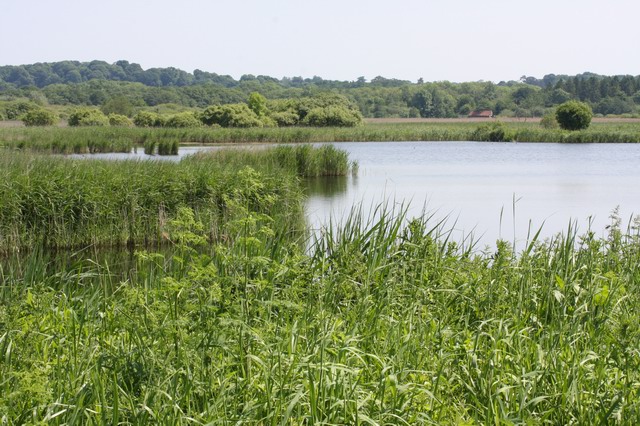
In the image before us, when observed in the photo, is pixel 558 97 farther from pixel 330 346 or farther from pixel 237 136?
pixel 330 346

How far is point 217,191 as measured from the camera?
41.3ft

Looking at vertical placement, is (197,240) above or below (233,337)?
above

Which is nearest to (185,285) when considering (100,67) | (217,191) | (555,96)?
(217,191)

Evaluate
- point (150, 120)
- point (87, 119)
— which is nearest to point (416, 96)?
point (150, 120)

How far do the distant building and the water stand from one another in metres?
53.2

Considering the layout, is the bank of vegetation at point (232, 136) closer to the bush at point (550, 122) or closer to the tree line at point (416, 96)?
the bush at point (550, 122)

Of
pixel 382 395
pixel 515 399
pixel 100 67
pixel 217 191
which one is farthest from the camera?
pixel 100 67

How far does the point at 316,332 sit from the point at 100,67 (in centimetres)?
18024

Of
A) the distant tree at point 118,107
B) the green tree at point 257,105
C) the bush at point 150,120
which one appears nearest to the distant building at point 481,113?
the green tree at point 257,105

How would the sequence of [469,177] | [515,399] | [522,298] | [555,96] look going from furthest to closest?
[555,96], [469,177], [522,298], [515,399]

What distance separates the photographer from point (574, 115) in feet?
156

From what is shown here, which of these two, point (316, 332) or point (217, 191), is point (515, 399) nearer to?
point (316, 332)

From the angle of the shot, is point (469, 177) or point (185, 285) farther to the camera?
point (469, 177)

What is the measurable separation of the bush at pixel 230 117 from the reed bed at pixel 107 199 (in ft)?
105
